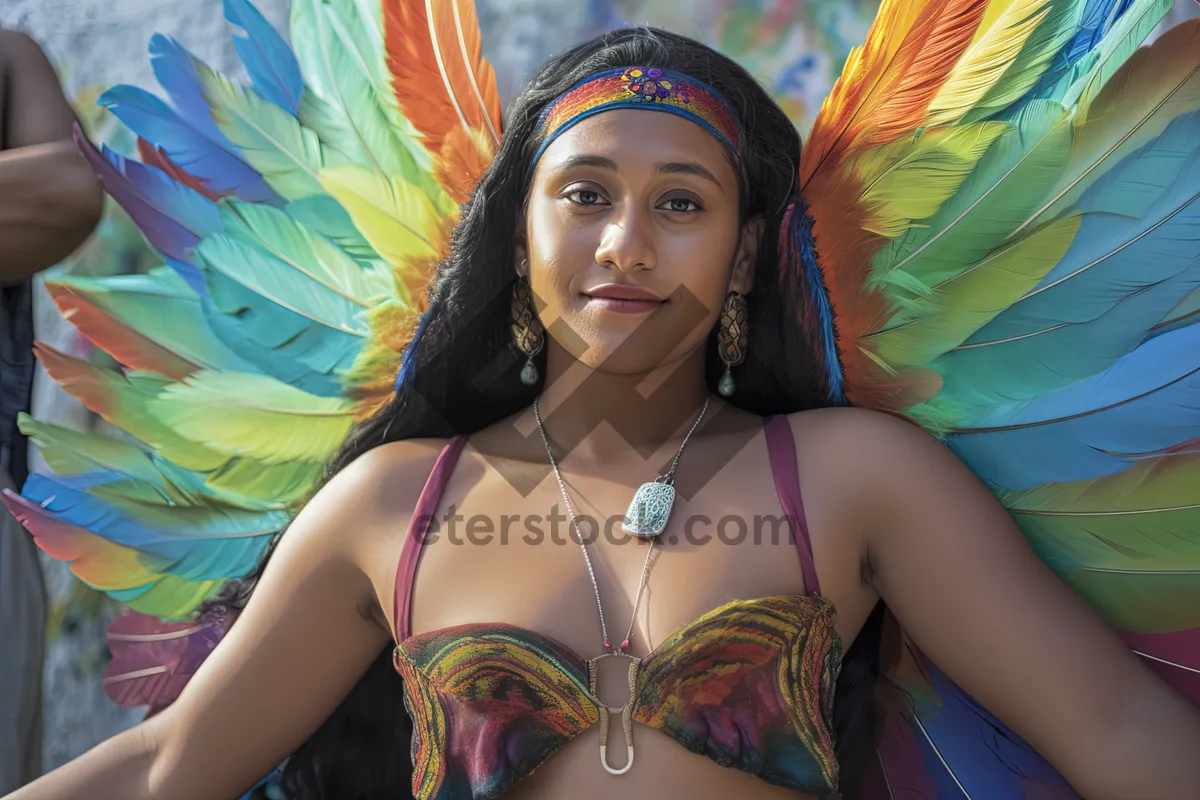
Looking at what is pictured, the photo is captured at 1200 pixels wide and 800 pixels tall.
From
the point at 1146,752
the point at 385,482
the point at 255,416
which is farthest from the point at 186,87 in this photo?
the point at 1146,752

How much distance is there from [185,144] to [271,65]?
0.23m

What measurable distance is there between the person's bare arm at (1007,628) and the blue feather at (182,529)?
1.18m

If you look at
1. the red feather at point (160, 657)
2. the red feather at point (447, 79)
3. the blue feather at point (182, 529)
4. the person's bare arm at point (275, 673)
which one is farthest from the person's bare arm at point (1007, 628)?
the red feather at point (160, 657)

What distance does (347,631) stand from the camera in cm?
225

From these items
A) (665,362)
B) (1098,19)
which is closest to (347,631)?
(665,362)

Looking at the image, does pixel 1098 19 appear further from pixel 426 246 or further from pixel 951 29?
pixel 426 246

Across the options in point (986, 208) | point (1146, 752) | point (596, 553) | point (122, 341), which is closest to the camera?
point (1146, 752)

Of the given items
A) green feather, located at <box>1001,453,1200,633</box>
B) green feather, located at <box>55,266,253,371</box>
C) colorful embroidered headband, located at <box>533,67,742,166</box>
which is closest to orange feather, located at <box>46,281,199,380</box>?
green feather, located at <box>55,266,253,371</box>

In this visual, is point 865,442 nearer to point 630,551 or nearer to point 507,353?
point 630,551

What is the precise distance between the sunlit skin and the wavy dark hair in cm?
9

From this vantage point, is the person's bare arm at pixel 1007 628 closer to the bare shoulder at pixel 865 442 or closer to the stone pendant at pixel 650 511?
the bare shoulder at pixel 865 442

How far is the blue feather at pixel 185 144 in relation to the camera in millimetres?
2543

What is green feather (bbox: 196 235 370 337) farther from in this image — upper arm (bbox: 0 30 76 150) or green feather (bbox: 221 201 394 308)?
upper arm (bbox: 0 30 76 150)

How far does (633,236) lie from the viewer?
205 centimetres
